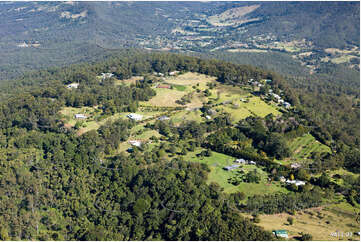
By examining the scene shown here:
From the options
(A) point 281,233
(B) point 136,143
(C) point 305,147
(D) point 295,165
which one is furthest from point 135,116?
(A) point 281,233

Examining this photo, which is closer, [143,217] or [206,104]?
[143,217]

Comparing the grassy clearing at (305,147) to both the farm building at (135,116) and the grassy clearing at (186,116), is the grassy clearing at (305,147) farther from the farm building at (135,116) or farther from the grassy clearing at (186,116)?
the farm building at (135,116)

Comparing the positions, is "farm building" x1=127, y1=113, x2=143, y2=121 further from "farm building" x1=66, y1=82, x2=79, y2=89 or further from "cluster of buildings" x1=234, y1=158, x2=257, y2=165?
"farm building" x1=66, y1=82, x2=79, y2=89

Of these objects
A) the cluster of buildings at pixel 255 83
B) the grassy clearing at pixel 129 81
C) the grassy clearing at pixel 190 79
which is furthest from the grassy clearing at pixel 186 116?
the grassy clearing at pixel 129 81

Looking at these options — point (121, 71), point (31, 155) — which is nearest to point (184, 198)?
point (31, 155)

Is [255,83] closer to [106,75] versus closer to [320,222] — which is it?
[106,75]

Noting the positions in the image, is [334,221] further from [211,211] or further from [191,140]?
[191,140]
